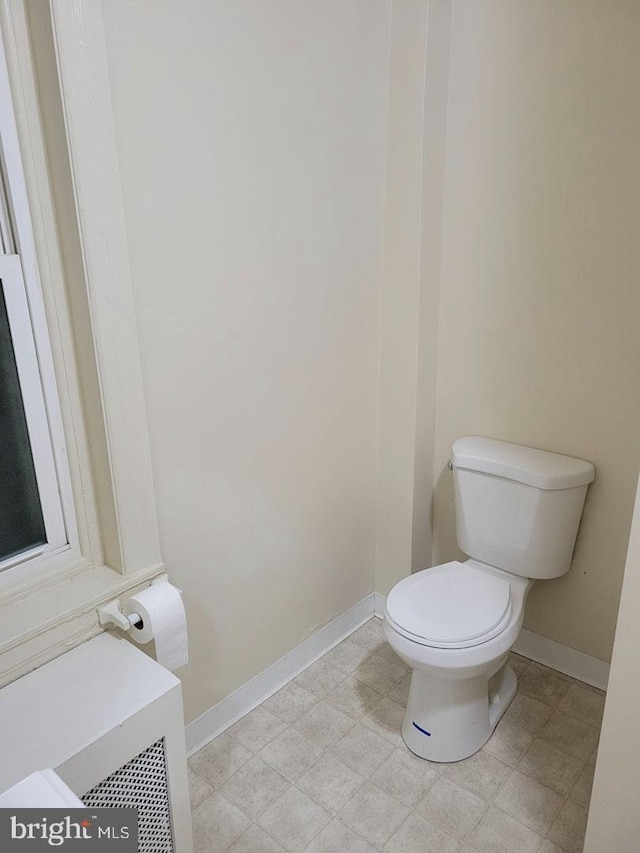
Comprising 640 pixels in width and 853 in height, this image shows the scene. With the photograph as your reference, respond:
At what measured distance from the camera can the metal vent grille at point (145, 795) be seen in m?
1.30

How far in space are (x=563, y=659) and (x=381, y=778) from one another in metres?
0.77

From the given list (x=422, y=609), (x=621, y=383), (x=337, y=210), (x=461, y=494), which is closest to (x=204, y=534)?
(x=422, y=609)

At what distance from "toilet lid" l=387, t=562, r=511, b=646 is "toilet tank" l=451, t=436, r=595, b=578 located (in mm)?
98

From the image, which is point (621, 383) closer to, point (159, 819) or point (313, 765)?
point (313, 765)

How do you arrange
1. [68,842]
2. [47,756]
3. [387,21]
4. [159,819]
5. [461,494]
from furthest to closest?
[461,494] → [387,21] → [159,819] → [47,756] → [68,842]

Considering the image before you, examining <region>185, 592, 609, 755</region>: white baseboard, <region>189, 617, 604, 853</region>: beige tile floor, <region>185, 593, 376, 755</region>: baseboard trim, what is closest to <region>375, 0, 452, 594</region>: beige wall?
<region>185, 593, 376, 755</region>: baseboard trim

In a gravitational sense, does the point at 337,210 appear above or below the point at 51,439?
above

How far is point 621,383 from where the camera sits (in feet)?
6.17

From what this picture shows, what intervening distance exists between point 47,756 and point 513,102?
6.45 feet

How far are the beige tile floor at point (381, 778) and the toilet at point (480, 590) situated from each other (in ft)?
0.30

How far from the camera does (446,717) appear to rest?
1.87 m

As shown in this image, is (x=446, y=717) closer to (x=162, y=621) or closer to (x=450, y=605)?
(x=450, y=605)

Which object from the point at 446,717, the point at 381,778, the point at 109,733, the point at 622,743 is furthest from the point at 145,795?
the point at 622,743

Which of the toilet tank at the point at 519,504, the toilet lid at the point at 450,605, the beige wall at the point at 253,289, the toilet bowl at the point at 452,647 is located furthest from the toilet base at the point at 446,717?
the beige wall at the point at 253,289
